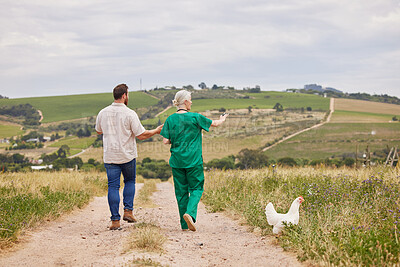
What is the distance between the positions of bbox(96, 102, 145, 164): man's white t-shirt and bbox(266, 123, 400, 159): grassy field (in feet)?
164

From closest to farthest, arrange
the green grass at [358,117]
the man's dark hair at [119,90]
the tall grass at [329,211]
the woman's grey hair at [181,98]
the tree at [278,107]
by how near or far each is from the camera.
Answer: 1. the tall grass at [329,211]
2. the woman's grey hair at [181,98]
3. the man's dark hair at [119,90]
4. the green grass at [358,117]
5. the tree at [278,107]

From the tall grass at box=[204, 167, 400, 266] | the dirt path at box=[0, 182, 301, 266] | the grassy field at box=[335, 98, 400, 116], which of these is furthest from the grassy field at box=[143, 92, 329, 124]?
the dirt path at box=[0, 182, 301, 266]

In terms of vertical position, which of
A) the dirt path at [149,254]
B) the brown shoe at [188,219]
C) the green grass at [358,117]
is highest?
the brown shoe at [188,219]

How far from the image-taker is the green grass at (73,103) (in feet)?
303

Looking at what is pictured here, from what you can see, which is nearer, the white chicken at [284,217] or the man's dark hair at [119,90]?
the white chicken at [284,217]

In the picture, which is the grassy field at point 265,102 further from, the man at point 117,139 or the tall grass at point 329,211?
the man at point 117,139

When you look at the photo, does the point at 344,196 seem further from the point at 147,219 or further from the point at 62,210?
the point at 62,210

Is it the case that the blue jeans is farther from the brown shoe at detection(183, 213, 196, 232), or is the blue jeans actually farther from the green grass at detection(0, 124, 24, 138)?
the green grass at detection(0, 124, 24, 138)

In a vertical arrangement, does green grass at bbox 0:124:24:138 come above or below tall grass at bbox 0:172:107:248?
below

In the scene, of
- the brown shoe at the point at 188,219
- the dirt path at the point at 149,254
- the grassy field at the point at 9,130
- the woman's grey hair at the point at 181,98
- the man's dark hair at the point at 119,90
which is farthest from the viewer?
the grassy field at the point at 9,130

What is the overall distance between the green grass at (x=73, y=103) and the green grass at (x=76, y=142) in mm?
15043

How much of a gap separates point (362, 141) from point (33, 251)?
207 ft

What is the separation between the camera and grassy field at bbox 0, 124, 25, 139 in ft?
260

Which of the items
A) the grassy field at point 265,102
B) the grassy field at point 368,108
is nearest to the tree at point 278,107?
the grassy field at point 265,102
